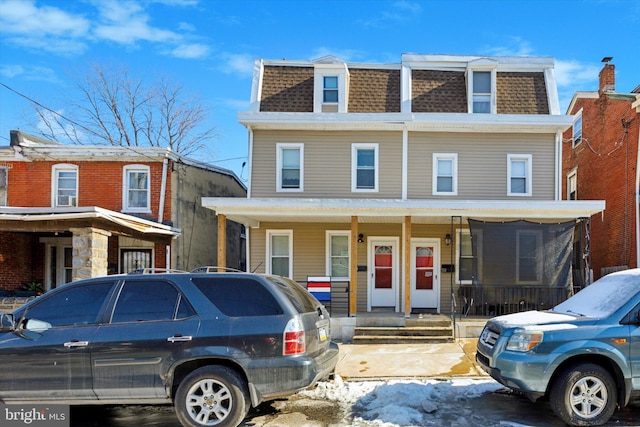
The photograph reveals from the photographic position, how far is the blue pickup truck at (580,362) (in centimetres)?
529

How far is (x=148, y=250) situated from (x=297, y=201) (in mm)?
5920

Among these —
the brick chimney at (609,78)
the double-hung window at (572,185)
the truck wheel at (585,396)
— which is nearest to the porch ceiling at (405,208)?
the truck wheel at (585,396)

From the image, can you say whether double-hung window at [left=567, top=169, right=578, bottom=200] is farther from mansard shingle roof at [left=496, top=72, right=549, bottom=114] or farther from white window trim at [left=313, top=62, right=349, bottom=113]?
white window trim at [left=313, top=62, right=349, bottom=113]

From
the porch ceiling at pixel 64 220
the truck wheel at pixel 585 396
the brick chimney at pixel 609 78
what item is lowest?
the truck wheel at pixel 585 396

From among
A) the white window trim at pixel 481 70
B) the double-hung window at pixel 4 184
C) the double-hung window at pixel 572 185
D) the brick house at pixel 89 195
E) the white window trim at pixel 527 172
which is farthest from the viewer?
the double-hung window at pixel 572 185

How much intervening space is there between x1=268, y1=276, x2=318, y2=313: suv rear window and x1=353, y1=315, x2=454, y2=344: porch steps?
482 centimetres

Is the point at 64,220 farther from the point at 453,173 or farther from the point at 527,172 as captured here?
the point at 527,172

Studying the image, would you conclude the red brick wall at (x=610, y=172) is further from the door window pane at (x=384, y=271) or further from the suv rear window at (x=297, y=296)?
the suv rear window at (x=297, y=296)

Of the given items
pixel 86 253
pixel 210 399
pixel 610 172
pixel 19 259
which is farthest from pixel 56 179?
pixel 610 172

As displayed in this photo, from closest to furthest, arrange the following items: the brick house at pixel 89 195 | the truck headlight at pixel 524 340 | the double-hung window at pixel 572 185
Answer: the truck headlight at pixel 524 340
the brick house at pixel 89 195
the double-hung window at pixel 572 185

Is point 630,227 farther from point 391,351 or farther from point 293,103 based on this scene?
point 293,103

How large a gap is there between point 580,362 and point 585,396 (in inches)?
14.2

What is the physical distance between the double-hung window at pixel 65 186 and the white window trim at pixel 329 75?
7612mm

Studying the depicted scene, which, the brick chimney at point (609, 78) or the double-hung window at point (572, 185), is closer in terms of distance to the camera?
the brick chimney at point (609, 78)
